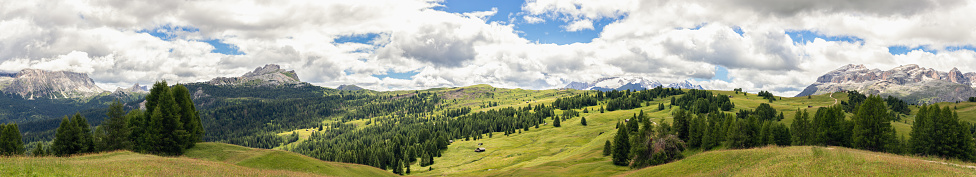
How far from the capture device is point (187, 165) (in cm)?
4353

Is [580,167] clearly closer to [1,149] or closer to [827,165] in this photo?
[827,165]

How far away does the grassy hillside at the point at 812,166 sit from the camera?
104 ft

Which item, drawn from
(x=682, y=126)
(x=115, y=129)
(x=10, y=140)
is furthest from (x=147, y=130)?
(x=682, y=126)

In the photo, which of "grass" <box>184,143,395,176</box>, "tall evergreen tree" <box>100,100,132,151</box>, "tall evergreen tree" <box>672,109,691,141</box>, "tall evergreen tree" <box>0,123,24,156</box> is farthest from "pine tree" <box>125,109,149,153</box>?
"tall evergreen tree" <box>672,109,691,141</box>

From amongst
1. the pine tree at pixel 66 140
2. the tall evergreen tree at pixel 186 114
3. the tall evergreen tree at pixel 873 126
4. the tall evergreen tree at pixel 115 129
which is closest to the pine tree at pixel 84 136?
the pine tree at pixel 66 140

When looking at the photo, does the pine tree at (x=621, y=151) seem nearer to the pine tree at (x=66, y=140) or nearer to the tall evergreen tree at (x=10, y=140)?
the pine tree at (x=66, y=140)

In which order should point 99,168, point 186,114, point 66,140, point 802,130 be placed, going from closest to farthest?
1. point 99,168
2. point 186,114
3. point 66,140
4. point 802,130

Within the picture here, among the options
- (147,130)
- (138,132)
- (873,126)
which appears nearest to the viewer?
(147,130)

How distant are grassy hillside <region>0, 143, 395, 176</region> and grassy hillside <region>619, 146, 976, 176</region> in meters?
46.3

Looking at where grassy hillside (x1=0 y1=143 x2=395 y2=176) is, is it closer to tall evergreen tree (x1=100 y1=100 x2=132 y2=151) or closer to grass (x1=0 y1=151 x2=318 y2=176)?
grass (x1=0 y1=151 x2=318 y2=176)

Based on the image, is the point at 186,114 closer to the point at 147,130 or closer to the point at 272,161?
the point at 147,130

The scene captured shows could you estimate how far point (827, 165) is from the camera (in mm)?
35625

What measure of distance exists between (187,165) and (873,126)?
4572 inches

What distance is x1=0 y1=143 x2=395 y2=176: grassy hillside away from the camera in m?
31.5
